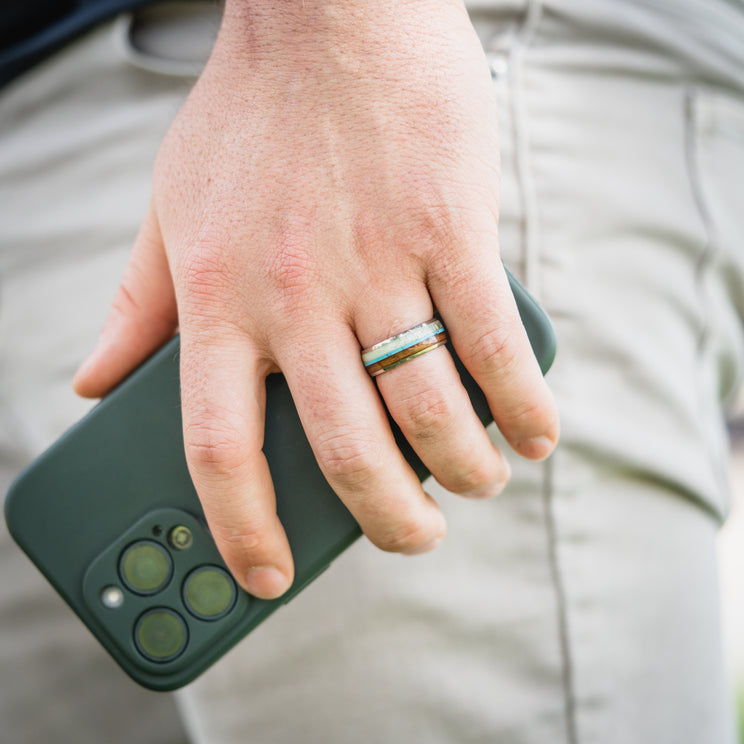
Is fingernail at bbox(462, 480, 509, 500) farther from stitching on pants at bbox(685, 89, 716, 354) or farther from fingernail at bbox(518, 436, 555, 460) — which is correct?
stitching on pants at bbox(685, 89, 716, 354)

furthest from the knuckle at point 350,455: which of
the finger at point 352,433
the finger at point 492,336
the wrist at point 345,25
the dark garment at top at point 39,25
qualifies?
the dark garment at top at point 39,25

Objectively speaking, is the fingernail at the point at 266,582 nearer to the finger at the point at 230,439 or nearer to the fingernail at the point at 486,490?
the finger at the point at 230,439

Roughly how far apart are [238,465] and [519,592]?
0.41 metres

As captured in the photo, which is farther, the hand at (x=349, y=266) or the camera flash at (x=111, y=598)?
the camera flash at (x=111, y=598)

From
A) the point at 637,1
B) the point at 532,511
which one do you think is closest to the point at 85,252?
the point at 532,511

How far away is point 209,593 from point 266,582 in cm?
10

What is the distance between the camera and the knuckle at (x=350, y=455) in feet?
1.61

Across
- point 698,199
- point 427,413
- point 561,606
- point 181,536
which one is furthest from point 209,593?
point 698,199

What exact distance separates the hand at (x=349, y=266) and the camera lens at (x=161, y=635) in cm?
14

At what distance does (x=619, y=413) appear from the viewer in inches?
30.6

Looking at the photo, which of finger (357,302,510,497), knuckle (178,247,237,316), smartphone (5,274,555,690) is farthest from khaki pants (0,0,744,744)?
knuckle (178,247,237,316)

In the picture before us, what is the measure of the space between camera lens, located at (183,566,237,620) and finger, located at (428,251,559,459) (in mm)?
322

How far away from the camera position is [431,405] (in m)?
0.49

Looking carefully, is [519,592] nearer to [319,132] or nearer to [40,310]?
[319,132]
